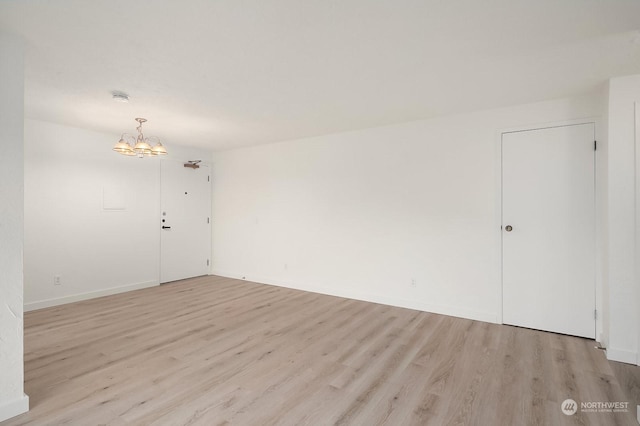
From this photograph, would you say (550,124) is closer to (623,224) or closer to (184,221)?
(623,224)

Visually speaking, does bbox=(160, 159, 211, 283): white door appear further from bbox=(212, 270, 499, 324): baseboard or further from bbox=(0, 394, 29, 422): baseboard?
bbox=(0, 394, 29, 422): baseboard

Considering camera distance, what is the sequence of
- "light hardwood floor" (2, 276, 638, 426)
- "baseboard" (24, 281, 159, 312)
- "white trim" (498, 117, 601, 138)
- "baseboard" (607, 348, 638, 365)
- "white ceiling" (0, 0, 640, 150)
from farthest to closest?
"baseboard" (24, 281, 159, 312)
"white trim" (498, 117, 601, 138)
"baseboard" (607, 348, 638, 365)
"light hardwood floor" (2, 276, 638, 426)
"white ceiling" (0, 0, 640, 150)

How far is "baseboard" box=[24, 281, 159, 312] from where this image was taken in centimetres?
408

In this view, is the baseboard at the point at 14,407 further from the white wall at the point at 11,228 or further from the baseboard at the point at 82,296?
the baseboard at the point at 82,296

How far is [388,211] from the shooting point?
435 centimetres

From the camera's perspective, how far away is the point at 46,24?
1970 mm

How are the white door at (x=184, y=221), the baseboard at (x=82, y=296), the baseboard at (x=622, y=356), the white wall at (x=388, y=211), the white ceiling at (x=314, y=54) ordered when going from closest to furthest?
the white ceiling at (x=314, y=54) → the baseboard at (x=622, y=356) → the white wall at (x=388, y=211) → the baseboard at (x=82, y=296) → the white door at (x=184, y=221)

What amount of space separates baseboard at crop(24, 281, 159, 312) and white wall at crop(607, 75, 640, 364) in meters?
6.14

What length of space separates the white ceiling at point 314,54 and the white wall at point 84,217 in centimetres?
75

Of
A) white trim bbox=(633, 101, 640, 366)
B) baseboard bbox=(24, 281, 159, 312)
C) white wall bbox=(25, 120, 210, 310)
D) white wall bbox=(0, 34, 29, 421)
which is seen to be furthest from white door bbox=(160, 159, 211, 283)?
white trim bbox=(633, 101, 640, 366)

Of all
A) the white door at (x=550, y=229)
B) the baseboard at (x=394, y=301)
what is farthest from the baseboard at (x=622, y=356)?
the baseboard at (x=394, y=301)

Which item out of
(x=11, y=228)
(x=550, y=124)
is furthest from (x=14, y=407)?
(x=550, y=124)

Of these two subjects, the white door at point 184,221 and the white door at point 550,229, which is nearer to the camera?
the white door at point 550,229

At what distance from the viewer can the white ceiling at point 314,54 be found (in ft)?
6.06
